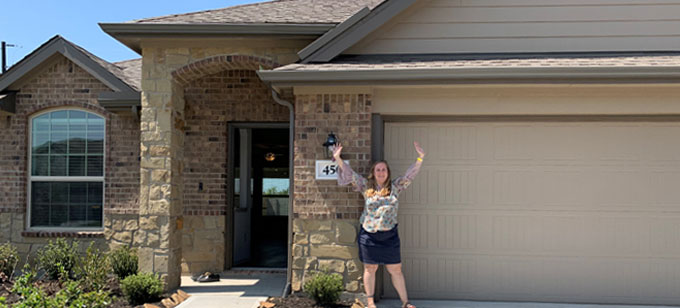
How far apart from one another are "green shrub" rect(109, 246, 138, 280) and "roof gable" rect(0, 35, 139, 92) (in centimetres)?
249

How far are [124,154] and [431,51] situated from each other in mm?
4786

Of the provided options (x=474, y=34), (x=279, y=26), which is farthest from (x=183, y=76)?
(x=474, y=34)

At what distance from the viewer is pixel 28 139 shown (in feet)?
29.2

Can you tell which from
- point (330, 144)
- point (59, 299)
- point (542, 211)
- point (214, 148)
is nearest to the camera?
point (59, 299)

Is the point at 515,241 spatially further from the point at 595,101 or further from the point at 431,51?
the point at 431,51

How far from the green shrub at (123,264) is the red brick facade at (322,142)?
241 cm

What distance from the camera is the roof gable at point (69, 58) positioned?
28.2ft

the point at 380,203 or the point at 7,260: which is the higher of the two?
the point at 380,203

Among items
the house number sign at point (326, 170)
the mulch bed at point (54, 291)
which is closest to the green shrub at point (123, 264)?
the mulch bed at point (54, 291)

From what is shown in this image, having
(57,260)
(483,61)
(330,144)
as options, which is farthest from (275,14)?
(57,260)

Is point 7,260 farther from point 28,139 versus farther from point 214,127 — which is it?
point 214,127

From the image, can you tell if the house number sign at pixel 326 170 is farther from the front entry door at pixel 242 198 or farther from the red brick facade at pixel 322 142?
the front entry door at pixel 242 198

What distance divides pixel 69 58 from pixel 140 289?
13.2 ft

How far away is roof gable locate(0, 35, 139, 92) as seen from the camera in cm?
859
